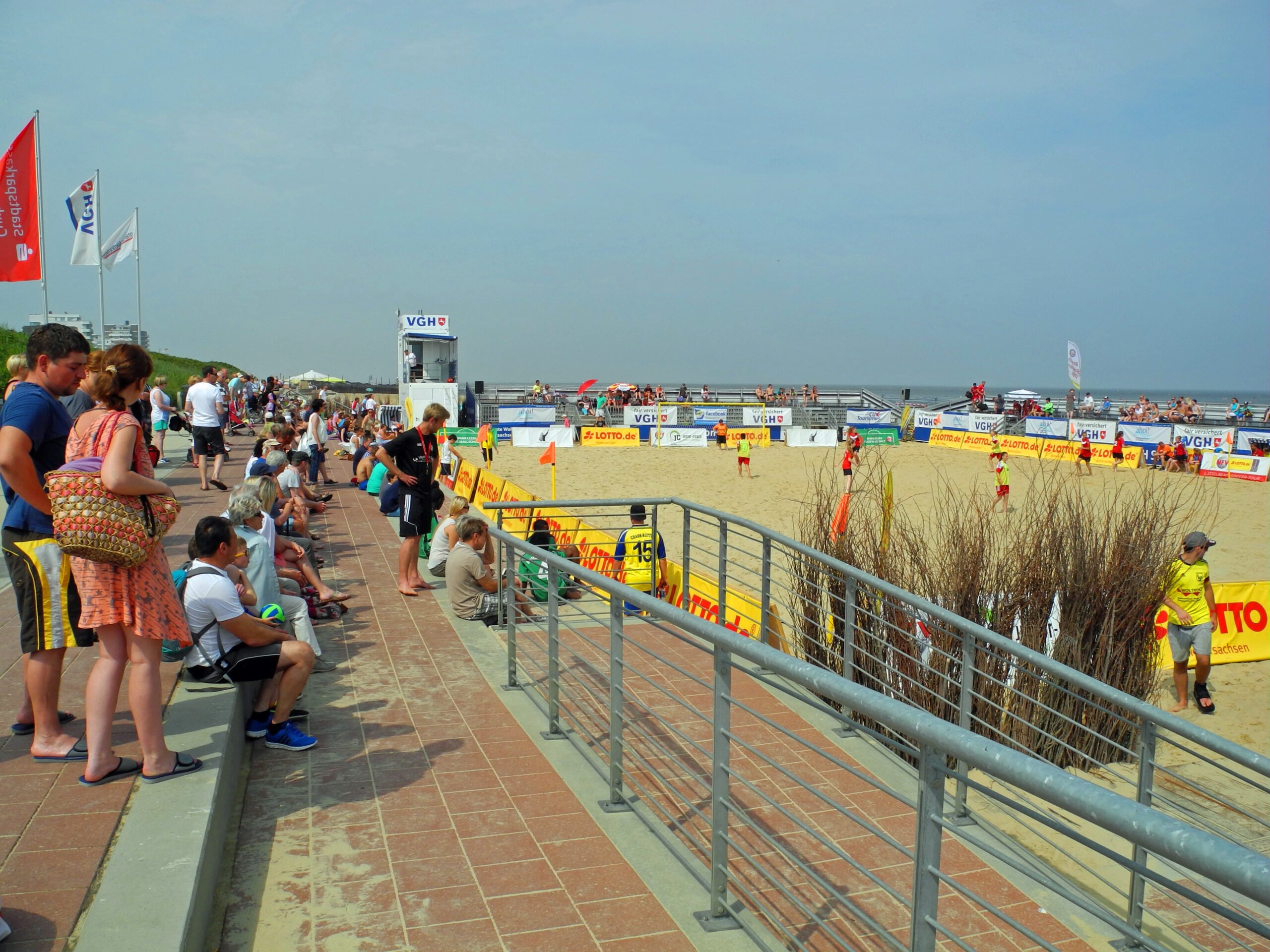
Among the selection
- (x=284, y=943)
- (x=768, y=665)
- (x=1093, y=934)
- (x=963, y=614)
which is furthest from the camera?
(x=963, y=614)

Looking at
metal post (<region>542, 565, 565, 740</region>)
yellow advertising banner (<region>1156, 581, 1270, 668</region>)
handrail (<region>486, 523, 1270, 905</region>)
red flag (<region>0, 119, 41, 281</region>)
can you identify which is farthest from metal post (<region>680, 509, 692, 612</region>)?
red flag (<region>0, 119, 41, 281</region>)

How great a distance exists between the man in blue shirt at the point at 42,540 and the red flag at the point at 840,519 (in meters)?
5.30

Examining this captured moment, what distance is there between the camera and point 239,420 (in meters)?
27.9

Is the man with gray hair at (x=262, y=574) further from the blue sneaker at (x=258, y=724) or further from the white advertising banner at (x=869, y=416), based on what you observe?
the white advertising banner at (x=869, y=416)

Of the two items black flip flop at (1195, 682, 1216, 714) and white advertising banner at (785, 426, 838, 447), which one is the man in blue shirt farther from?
white advertising banner at (785, 426, 838, 447)

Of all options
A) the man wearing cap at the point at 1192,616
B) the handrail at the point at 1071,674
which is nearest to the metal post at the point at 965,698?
the handrail at the point at 1071,674

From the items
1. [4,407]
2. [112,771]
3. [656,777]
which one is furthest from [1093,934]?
[4,407]

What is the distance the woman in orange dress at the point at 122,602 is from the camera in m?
3.40

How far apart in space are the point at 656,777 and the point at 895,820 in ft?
3.81

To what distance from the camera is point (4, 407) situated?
12.1ft

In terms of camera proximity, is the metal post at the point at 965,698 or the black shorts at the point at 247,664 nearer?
the black shorts at the point at 247,664

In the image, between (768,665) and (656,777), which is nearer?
(768,665)

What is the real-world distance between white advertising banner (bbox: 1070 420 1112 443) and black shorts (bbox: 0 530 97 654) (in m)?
35.7

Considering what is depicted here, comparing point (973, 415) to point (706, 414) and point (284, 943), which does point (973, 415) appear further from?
point (284, 943)
